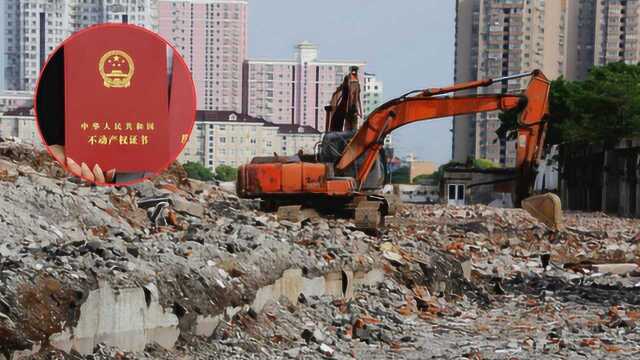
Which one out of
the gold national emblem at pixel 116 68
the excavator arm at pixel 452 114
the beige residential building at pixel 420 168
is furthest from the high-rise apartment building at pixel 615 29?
the gold national emblem at pixel 116 68

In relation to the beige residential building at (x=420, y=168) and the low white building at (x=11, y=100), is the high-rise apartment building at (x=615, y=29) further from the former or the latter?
the low white building at (x=11, y=100)

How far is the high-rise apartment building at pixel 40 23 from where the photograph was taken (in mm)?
131125

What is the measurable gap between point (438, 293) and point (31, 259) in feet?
25.3

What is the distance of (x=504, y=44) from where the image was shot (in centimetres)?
10769

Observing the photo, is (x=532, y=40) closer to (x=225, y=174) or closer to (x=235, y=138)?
(x=225, y=174)

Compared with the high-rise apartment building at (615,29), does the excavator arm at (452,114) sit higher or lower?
lower

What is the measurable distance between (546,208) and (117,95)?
1233 cm

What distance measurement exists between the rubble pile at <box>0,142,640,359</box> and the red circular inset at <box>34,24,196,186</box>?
993 mm

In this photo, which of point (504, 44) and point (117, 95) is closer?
point (117, 95)

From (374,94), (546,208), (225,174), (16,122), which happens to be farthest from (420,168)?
(546,208)

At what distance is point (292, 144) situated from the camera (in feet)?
445

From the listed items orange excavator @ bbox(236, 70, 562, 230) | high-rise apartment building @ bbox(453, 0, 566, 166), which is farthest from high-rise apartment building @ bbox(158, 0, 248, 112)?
orange excavator @ bbox(236, 70, 562, 230)

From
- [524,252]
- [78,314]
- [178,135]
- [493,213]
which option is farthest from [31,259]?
[493,213]

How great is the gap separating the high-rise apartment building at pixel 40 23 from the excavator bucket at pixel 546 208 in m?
110
